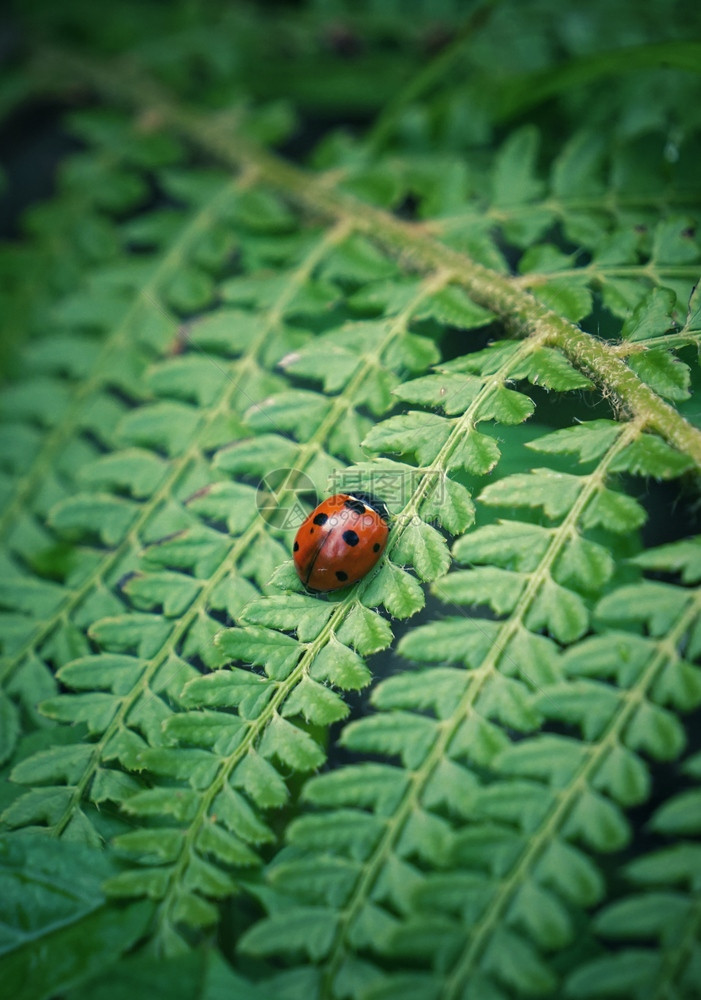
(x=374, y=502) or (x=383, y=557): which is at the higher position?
(x=374, y=502)

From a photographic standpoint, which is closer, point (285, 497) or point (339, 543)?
point (339, 543)

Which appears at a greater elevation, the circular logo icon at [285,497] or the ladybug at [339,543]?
the circular logo icon at [285,497]

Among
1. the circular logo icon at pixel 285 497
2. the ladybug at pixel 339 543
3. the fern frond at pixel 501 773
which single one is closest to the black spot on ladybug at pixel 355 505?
the ladybug at pixel 339 543

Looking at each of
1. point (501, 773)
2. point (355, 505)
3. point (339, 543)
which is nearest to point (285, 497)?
point (355, 505)

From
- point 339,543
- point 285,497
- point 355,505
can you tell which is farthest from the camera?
point 285,497

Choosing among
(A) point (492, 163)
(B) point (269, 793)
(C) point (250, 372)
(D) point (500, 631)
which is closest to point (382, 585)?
(D) point (500, 631)

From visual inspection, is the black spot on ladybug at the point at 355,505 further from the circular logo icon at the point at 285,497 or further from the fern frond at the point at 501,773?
the fern frond at the point at 501,773

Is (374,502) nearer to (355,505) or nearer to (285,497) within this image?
(355,505)
